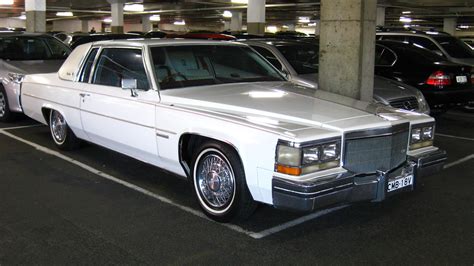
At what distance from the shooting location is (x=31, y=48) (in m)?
9.98

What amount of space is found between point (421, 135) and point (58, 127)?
15.7 feet

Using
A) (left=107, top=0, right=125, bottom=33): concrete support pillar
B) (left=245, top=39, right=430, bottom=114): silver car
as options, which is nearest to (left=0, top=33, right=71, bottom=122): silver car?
(left=245, top=39, right=430, bottom=114): silver car

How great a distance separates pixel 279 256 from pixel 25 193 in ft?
9.58

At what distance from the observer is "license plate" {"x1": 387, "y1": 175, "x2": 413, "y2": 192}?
4.13 meters

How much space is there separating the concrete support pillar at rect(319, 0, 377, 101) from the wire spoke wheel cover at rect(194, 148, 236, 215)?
355cm

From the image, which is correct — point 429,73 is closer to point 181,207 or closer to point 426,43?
point 426,43

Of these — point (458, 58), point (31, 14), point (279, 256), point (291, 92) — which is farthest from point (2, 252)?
point (31, 14)

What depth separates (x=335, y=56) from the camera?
7535mm

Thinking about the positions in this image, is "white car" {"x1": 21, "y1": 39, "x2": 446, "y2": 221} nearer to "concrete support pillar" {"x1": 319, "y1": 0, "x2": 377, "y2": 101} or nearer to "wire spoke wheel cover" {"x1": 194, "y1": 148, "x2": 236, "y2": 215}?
"wire spoke wheel cover" {"x1": 194, "y1": 148, "x2": 236, "y2": 215}

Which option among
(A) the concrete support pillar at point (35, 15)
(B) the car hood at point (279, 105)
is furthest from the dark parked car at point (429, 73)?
(A) the concrete support pillar at point (35, 15)

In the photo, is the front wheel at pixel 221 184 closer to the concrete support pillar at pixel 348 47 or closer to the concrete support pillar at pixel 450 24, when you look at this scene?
the concrete support pillar at pixel 348 47

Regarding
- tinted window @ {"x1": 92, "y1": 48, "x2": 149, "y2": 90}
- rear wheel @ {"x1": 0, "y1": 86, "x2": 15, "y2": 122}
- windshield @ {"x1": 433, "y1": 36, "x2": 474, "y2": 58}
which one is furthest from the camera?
windshield @ {"x1": 433, "y1": 36, "x2": 474, "y2": 58}

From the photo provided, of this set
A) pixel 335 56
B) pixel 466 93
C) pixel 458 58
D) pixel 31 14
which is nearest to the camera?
pixel 335 56

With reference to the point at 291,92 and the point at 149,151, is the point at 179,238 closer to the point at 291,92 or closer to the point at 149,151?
the point at 149,151
